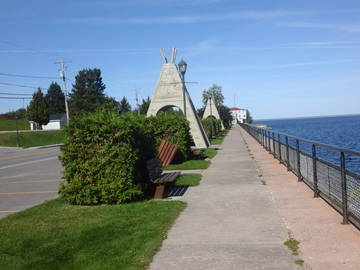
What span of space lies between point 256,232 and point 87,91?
10477cm

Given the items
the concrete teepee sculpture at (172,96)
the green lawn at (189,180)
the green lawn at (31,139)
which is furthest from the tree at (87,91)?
the green lawn at (189,180)

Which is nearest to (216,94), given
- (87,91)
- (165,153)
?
(87,91)

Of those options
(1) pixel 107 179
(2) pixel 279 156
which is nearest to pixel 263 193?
(1) pixel 107 179

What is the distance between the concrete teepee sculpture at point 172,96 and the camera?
25219 mm

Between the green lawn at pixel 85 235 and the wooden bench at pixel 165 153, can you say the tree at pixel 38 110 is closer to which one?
the wooden bench at pixel 165 153

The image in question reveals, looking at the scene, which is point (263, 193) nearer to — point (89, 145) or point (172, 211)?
point (172, 211)

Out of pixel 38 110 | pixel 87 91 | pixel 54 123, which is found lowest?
pixel 54 123

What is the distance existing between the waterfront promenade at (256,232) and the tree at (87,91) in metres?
97.3

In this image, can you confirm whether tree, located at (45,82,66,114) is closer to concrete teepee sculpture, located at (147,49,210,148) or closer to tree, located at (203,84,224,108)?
tree, located at (203,84,224,108)

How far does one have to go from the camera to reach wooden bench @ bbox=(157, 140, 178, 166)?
45.5 feet

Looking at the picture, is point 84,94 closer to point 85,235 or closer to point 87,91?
point 87,91

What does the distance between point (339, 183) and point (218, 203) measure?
2.40m

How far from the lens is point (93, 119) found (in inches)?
332

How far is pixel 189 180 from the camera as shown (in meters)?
10.8
